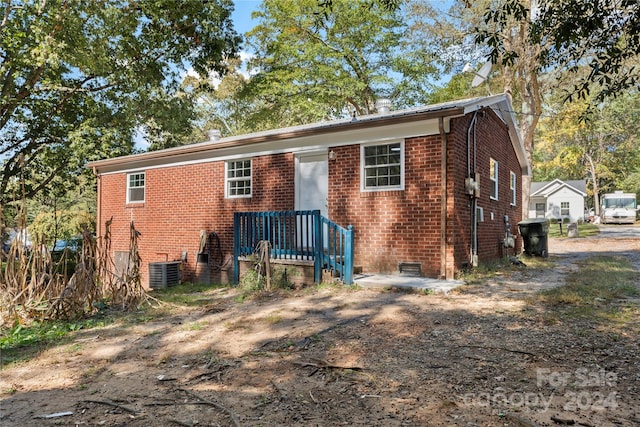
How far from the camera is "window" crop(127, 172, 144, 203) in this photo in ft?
44.4

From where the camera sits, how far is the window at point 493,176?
433 inches

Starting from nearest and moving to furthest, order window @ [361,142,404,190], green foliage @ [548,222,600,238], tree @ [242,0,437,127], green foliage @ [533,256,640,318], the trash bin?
green foliage @ [533,256,640,318] < window @ [361,142,404,190] < the trash bin < tree @ [242,0,437,127] < green foliage @ [548,222,600,238]

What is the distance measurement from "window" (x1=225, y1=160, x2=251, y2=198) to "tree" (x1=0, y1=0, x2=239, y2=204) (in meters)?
4.72

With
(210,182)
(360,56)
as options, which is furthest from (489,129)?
(360,56)

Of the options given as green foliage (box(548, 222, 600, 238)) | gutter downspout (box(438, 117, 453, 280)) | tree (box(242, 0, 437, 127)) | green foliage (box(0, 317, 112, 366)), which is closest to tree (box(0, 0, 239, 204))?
tree (box(242, 0, 437, 127))

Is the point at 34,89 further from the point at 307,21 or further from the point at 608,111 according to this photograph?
the point at 608,111

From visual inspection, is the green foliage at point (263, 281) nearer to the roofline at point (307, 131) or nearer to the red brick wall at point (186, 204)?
the red brick wall at point (186, 204)

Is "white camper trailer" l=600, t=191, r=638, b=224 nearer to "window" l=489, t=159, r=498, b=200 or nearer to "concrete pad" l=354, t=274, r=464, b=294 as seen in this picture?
"window" l=489, t=159, r=498, b=200

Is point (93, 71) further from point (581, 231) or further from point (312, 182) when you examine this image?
point (581, 231)

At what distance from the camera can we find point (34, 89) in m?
14.6

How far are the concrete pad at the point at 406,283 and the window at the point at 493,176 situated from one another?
14.5 feet

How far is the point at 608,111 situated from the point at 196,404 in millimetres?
40189

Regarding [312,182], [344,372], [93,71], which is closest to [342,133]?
[312,182]

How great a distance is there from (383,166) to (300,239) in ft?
7.64
